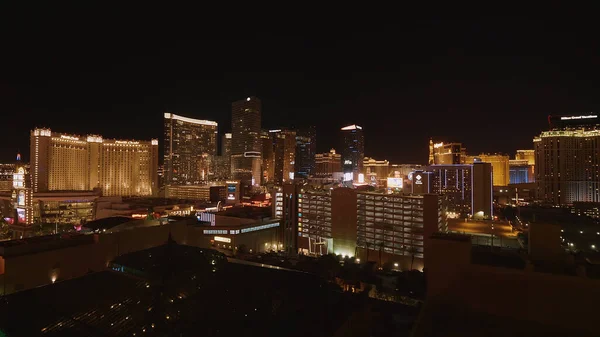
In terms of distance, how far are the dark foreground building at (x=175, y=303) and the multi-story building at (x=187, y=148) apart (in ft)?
307

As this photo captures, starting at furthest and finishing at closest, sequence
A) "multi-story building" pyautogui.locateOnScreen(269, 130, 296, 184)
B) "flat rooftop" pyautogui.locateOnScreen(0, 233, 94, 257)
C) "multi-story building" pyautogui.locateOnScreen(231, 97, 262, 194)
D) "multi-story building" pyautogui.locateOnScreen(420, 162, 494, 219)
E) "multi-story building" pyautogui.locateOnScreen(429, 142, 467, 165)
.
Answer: "multi-story building" pyautogui.locateOnScreen(269, 130, 296, 184) < "multi-story building" pyautogui.locateOnScreen(231, 97, 262, 194) < "multi-story building" pyautogui.locateOnScreen(429, 142, 467, 165) < "multi-story building" pyautogui.locateOnScreen(420, 162, 494, 219) < "flat rooftop" pyautogui.locateOnScreen(0, 233, 94, 257)

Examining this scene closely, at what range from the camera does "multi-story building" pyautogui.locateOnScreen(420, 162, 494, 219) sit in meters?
51.8

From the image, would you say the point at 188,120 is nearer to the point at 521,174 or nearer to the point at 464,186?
the point at 464,186

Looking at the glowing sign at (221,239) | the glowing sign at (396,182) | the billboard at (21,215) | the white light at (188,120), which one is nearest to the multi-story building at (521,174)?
the glowing sign at (396,182)

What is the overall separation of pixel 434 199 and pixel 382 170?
86248mm

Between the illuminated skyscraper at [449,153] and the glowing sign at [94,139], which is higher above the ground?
the glowing sign at [94,139]

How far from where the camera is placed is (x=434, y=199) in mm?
31203

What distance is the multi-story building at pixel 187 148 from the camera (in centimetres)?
9988

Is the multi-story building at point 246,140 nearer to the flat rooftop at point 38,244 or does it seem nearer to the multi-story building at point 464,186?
the multi-story building at point 464,186

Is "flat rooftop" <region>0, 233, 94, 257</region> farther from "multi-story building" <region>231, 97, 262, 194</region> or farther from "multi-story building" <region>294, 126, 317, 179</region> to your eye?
"multi-story building" <region>294, 126, 317, 179</region>

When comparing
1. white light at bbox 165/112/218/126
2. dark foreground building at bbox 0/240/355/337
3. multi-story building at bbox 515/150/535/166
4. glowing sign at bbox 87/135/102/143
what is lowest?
dark foreground building at bbox 0/240/355/337

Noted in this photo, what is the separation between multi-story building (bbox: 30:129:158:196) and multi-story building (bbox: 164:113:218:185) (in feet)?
69.5

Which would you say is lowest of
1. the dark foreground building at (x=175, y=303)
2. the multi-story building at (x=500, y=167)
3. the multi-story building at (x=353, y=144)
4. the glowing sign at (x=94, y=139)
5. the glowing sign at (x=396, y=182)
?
the dark foreground building at (x=175, y=303)

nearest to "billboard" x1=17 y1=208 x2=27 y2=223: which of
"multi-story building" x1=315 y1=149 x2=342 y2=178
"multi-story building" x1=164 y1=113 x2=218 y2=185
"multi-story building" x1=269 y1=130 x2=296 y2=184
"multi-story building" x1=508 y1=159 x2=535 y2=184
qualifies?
"multi-story building" x1=164 y1=113 x2=218 y2=185
